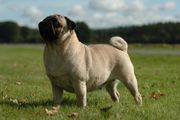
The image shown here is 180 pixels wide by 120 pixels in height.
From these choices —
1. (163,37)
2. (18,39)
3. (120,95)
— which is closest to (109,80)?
(120,95)

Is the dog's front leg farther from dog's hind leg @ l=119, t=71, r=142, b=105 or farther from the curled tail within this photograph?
the curled tail

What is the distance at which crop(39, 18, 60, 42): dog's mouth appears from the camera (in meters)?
9.08

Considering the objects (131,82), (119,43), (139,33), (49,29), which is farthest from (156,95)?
(139,33)

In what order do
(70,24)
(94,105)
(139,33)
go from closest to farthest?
(70,24)
(94,105)
(139,33)

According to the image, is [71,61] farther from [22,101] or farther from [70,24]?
[22,101]

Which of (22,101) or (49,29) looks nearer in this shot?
(49,29)

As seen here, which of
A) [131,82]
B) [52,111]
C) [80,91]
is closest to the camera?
[52,111]

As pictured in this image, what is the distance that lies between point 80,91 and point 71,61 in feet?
1.81

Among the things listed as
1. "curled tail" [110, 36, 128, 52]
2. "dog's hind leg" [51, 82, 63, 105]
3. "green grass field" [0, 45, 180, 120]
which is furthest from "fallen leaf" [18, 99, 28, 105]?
"curled tail" [110, 36, 128, 52]

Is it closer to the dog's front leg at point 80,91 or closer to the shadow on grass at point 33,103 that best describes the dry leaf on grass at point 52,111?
the dog's front leg at point 80,91

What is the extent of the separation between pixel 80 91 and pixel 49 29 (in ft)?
4.06

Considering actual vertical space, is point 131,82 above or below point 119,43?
below

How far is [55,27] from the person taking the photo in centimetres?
919

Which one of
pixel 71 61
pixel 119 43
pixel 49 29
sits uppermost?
pixel 49 29
